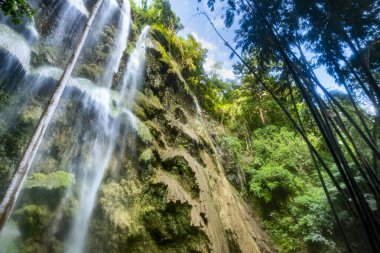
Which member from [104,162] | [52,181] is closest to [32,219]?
[52,181]

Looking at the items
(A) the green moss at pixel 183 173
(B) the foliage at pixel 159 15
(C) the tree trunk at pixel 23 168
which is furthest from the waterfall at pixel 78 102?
(B) the foliage at pixel 159 15

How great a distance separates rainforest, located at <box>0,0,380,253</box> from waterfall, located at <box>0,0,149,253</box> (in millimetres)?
36

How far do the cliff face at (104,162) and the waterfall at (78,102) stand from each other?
→ 3 cm

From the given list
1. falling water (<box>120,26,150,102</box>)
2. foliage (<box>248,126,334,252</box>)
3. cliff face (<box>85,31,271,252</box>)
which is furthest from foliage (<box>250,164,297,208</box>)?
falling water (<box>120,26,150,102</box>)

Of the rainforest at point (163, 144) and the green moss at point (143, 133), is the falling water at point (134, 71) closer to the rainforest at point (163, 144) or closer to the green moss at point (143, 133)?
the rainforest at point (163, 144)

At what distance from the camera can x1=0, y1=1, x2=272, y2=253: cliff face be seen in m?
6.26

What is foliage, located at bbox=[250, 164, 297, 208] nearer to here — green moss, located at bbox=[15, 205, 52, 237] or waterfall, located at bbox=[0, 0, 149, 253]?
Answer: waterfall, located at bbox=[0, 0, 149, 253]

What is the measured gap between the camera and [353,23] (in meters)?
4.76

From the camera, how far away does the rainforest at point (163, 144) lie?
4.66m

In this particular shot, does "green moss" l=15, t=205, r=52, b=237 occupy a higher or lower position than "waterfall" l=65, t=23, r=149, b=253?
lower

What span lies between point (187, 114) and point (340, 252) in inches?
288

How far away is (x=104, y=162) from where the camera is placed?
774cm

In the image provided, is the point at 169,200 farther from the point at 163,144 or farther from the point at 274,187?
the point at 274,187

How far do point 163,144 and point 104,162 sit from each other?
1952mm
